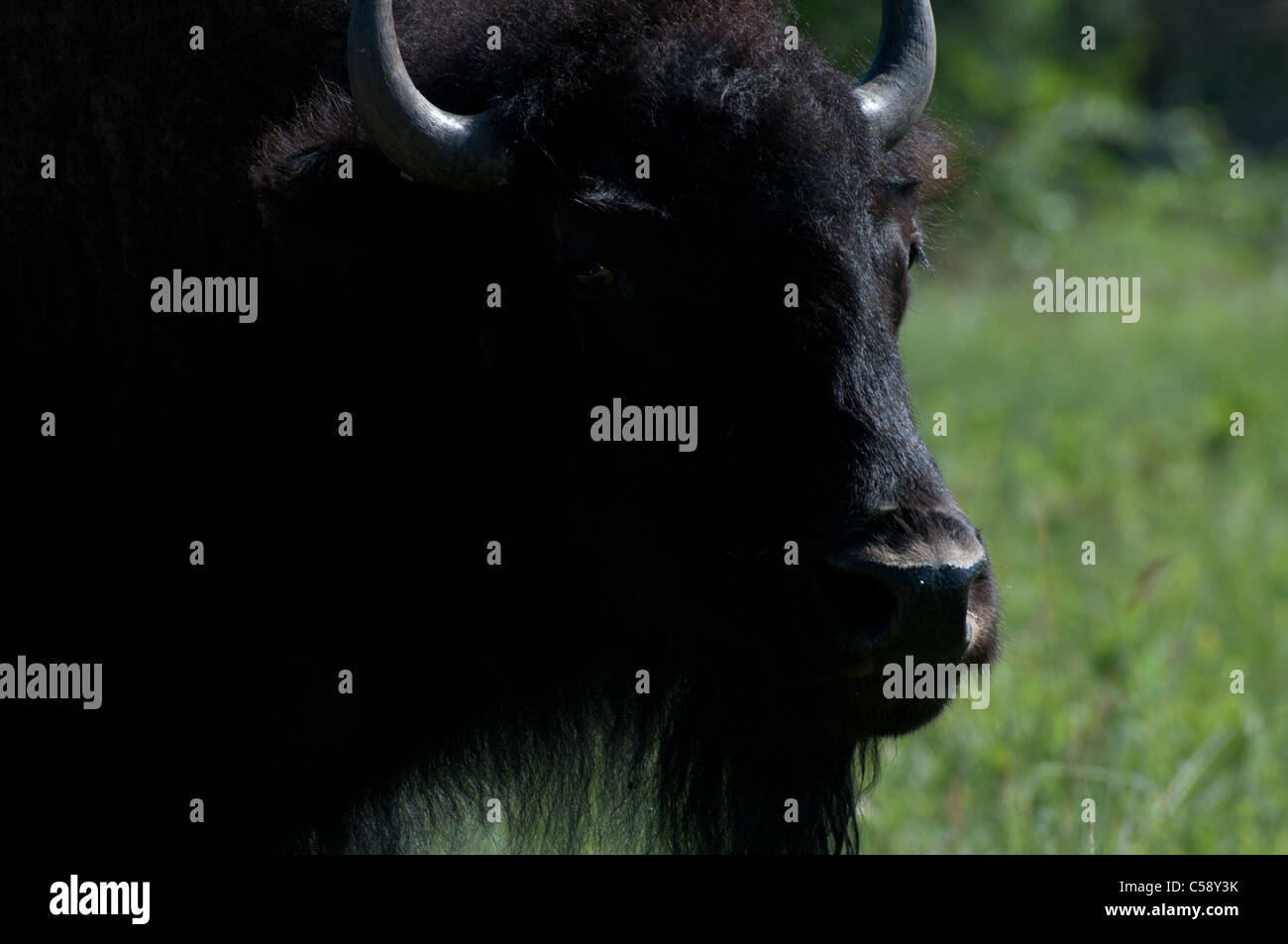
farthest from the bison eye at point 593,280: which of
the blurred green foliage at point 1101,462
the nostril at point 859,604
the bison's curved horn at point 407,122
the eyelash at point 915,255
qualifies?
the blurred green foliage at point 1101,462

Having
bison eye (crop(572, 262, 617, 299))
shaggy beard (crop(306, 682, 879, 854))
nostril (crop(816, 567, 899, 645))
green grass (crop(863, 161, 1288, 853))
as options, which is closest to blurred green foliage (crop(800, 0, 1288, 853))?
green grass (crop(863, 161, 1288, 853))

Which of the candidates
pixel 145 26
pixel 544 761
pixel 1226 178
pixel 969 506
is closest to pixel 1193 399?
pixel 969 506

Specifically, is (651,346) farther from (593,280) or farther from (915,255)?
(915,255)

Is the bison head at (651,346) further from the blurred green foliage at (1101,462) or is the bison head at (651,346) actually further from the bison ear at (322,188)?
the blurred green foliage at (1101,462)

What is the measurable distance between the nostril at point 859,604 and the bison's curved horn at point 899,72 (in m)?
1.38

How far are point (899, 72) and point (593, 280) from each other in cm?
125

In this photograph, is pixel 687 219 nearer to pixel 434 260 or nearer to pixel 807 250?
pixel 807 250

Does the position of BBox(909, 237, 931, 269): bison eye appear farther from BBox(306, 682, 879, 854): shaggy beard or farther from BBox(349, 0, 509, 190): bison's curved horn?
BBox(306, 682, 879, 854): shaggy beard

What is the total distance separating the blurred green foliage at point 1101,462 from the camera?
5.71 meters

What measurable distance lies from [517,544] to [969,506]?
19.7ft

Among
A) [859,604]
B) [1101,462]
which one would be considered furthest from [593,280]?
[1101,462]

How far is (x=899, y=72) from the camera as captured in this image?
172 inches

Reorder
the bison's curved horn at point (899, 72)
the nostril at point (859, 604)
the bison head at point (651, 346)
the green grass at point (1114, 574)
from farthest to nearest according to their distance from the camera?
the green grass at point (1114, 574)
the bison's curved horn at point (899, 72)
the bison head at point (651, 346)
the nostril at point (859, 604)

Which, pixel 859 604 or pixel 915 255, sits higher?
pixel 915 255
